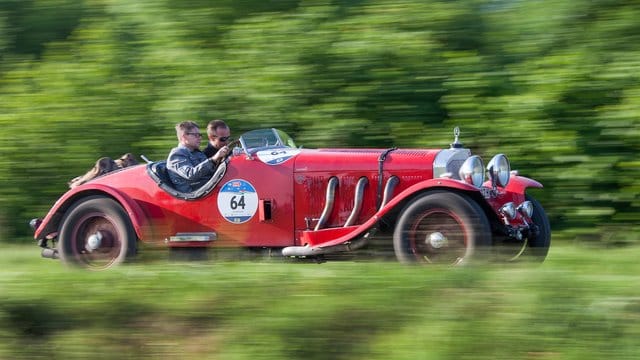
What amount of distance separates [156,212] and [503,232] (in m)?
3.17

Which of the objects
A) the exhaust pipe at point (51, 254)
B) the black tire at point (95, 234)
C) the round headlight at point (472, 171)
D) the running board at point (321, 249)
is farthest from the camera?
the exhaust pipe at point (51, 254)

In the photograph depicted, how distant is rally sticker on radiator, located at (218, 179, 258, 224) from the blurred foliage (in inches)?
159

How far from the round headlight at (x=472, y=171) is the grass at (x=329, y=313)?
150cm

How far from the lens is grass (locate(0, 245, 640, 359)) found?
518 cm

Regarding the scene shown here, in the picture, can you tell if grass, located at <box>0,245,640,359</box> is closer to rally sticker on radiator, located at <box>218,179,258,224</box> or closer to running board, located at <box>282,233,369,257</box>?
running board, located at <box>282,233,369,257</box>

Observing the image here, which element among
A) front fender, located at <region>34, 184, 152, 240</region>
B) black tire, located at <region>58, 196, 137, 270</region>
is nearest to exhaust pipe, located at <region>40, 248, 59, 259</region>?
black tire, located at <region>58, 196, 137, 270</region>

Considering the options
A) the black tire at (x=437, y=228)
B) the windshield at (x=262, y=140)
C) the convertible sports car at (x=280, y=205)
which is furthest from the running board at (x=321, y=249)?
the windshield at (x=262, y=140)

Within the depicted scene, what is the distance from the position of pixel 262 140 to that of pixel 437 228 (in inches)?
87.2

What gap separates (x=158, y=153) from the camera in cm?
1281

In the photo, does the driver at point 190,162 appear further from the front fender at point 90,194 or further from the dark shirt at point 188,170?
the front fender at point 90,194

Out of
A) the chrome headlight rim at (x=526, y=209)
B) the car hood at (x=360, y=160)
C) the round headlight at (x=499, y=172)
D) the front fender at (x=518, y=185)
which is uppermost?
the car hood at (x=360, y=160)

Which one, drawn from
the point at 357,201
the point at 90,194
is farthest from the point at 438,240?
the point at 90,194

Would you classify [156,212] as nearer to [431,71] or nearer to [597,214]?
[431,71]

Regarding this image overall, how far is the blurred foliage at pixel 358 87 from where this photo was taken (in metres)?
11.4
